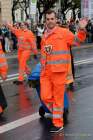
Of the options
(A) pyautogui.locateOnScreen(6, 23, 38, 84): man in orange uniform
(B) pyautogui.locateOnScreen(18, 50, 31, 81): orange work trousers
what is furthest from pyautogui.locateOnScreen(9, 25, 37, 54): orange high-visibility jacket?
(B) pyautogui.locateOnScreen(18, 50, 31, 81): orange work trousers

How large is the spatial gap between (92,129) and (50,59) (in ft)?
4.05

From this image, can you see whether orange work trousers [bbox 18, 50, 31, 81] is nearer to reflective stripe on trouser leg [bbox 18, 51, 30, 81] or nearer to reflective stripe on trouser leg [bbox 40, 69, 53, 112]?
reflective stripe on trouser leg [bbox 18, 51, 30, 81]

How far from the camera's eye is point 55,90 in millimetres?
8406

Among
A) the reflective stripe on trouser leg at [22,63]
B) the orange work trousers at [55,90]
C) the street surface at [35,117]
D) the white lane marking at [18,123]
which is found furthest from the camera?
the reflective stripe on trouser leg at [22,63]

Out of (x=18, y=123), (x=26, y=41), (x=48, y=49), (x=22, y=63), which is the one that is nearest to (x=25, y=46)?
(x=26, y=41)

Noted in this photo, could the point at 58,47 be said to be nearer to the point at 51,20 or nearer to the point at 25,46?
the point at 51,20

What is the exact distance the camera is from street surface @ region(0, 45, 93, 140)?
8.23 meters

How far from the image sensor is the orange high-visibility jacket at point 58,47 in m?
8.41

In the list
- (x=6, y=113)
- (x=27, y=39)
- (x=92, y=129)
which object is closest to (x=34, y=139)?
(x=92, y=129)

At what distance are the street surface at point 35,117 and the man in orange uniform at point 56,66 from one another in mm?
335

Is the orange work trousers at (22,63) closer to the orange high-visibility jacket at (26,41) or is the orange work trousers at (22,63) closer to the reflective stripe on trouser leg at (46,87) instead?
the orange high-visibility jacket at (26,41)

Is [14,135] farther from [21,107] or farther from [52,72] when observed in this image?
[21,107]

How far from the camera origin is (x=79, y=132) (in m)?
8.33

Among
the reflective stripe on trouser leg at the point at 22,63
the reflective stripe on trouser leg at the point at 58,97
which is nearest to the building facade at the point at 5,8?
the reflective stripe on trouser leg at the point at 22,63
